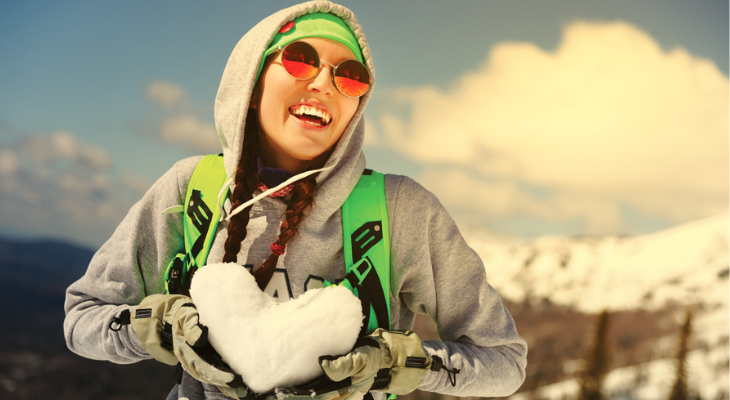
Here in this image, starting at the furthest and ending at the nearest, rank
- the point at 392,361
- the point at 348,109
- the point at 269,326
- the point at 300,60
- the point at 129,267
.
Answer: the point at 129,267 → the point at 348,109 → the point at 300,60 → the point at 392,361 → the point at 269,326

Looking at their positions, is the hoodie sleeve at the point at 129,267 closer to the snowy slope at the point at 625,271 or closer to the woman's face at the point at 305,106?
the woman's face at the point at 305,106

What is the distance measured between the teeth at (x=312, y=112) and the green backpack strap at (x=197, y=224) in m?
0.37

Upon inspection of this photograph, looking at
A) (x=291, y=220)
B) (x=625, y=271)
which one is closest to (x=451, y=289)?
(x=291, y=220)

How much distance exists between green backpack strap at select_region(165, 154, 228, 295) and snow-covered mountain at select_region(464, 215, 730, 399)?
31.4 m

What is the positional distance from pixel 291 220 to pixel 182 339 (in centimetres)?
45

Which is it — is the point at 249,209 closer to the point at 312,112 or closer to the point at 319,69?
the point at 312,112

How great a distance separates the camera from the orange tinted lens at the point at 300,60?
4.42 feet

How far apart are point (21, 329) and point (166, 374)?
515 inches

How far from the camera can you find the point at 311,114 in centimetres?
140

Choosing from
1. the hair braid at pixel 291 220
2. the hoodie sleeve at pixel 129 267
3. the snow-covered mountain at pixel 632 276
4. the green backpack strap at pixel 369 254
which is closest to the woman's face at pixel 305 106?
the hair braid at pixel 291 220

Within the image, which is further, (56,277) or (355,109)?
(56,277)

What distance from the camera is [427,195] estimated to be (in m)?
1.55

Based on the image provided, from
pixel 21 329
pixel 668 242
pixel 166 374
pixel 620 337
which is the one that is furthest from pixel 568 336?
pixel 21 329

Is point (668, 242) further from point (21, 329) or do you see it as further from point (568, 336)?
point (21, 329)
